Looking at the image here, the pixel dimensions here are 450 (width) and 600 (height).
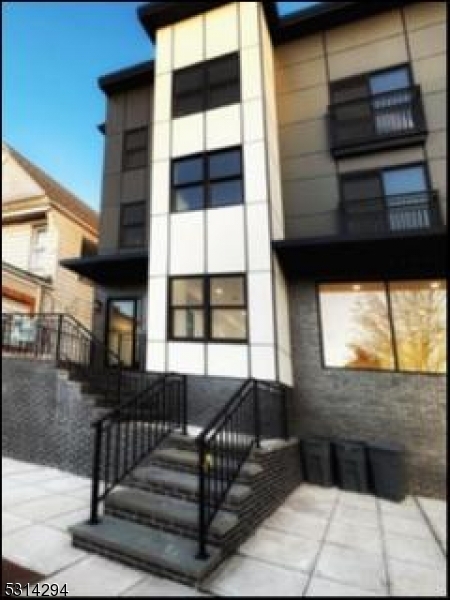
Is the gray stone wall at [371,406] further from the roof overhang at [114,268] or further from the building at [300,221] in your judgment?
the roof overhang at [114,268]

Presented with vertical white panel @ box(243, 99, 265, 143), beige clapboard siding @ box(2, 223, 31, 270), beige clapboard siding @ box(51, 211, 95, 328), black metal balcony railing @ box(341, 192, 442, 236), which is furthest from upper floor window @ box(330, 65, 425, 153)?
beige clapboard siding @ box(2, 223, 31, 270)

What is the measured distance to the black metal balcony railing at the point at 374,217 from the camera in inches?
306

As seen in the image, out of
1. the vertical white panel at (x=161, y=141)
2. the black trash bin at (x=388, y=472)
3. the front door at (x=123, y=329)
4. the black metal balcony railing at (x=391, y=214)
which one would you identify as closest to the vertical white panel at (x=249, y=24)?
the vertical white panel at (x=161, y=141)

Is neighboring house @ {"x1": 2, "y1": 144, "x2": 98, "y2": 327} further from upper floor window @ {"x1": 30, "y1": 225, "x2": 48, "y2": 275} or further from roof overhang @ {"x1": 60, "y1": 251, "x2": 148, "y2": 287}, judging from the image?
roof overhang @ {"x1": 60, "y1": 251, "x2": 148, "y2": 287}

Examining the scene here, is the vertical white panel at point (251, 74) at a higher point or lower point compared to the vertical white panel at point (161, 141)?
higher

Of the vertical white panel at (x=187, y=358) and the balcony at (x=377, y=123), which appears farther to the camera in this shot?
the balcony at (x=377, y=123)

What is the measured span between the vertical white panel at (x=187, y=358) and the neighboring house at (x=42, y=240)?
7.28m

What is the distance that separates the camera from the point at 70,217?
14430 mm

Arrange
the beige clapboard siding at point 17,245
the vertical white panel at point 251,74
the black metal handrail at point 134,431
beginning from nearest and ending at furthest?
1. the black metal handrail at point 134,431
2. the vertical white panel at point 251,74
3. the beige clapboard siding at point 17,245

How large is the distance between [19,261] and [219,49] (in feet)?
33.4

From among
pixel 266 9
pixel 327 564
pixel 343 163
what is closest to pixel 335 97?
pixel 343 163

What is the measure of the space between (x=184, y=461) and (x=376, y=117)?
852cm

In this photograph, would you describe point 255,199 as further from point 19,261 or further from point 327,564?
point 19,261

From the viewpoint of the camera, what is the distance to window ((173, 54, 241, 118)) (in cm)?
888
